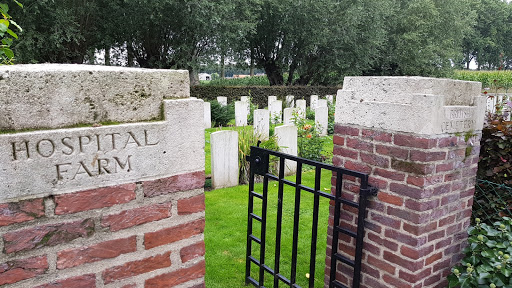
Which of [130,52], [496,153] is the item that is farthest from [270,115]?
[130,52]

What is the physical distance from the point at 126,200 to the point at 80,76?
0.53 meters

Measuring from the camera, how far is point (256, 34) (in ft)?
70.7

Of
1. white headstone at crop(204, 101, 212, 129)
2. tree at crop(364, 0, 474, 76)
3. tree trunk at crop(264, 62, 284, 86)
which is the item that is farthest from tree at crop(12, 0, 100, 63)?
tree at crop(364, 0, 474, 76)

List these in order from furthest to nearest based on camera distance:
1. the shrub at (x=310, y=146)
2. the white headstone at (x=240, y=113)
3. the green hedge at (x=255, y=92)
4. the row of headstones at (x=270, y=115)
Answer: the green hedge at (x=255, y=92) → the white headstone at (x=240, y=113) → the row of headstones at (x=270, y=115) → the shrub at (x=310, y=146)

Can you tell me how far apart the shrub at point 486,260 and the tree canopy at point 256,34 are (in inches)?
556

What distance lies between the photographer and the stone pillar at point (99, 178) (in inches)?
Result: 51.8

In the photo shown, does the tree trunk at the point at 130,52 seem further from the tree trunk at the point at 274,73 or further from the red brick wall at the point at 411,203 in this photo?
the red brick wall at the point at 411,203

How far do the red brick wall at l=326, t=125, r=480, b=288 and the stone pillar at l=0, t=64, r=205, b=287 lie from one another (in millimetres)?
1244

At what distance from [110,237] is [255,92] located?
1623cm

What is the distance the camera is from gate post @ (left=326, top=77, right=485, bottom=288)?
218cm

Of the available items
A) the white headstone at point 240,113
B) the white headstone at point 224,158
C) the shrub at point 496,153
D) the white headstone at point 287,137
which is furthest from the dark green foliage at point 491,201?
the white headstone at point 240,113

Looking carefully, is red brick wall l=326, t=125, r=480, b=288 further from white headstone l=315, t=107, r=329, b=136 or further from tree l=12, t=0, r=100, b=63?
tree l=12, t=0, r=100, b=63

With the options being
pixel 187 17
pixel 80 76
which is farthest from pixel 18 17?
pixel 80 76

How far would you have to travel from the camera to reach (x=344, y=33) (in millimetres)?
20719
